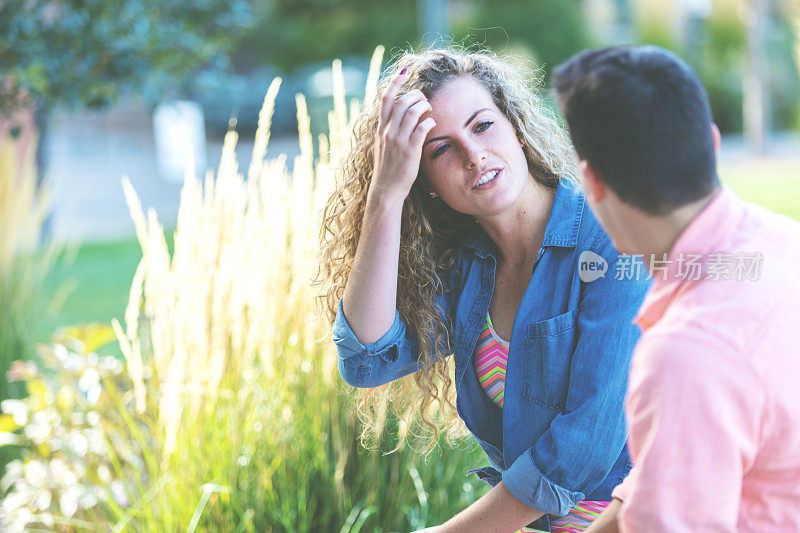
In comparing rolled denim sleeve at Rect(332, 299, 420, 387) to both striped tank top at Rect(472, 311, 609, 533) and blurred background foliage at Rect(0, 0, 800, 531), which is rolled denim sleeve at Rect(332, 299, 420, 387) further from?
blurred background foliage at Rect(0, 0, 800, 531)

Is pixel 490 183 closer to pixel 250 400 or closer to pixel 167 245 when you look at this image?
pixel 250 400

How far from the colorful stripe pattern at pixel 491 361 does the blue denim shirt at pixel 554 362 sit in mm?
15

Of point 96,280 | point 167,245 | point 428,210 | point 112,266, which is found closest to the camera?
point 428,210

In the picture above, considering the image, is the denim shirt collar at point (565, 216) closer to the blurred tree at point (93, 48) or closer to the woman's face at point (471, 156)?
the woman's face at point (471, 156)

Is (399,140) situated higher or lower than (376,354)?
higher

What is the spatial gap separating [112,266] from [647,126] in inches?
296

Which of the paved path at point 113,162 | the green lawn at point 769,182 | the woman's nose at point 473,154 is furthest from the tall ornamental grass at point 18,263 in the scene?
the green lawn at point 769,182

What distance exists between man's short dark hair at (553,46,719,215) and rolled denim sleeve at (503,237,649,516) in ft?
1.79

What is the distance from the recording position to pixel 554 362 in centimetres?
151

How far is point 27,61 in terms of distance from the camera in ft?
10.8

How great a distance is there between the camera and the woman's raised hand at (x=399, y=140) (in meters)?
1.54

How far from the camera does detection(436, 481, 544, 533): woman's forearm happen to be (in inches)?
60.1

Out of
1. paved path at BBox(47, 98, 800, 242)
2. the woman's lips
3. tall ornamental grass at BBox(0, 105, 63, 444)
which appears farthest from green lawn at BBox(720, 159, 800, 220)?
the woman's lips

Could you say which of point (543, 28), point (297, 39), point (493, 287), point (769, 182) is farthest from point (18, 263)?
point (297, 39)
